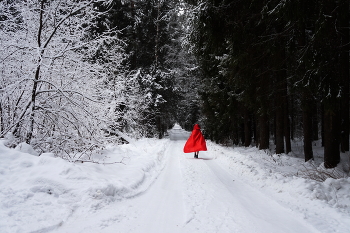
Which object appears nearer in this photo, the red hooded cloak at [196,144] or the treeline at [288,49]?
the treeline at [288,49]

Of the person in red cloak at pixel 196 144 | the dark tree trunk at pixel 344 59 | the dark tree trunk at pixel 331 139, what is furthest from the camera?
the person in red cloak at pixel 196 144

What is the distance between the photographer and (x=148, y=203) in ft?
14.6

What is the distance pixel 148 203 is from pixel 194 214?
1105mm

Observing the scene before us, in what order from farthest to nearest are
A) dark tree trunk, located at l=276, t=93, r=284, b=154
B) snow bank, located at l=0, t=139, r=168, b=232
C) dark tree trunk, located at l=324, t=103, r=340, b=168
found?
dark tree trunk, located at l=276, t=93, r=284, b=154
dark tree trunk, located at l=324, t=103, r=340, b=168
snow bank, located at l=0, t=139, r=168, b=232

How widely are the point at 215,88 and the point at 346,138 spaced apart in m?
8.18

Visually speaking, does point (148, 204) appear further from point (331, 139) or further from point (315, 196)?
point (331, 139)

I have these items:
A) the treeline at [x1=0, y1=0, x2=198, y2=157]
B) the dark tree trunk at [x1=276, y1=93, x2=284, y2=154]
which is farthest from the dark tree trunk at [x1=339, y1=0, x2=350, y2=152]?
the treeline at [x1=0, y1=0, x2=198, y2=157]

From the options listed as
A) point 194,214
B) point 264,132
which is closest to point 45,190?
point 194,214

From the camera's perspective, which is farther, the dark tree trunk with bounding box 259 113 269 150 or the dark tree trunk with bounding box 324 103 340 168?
the dark tree trunk with bounding box 259 113 269 150

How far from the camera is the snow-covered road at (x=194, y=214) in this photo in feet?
10.9

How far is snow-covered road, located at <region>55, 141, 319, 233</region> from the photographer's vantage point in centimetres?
333

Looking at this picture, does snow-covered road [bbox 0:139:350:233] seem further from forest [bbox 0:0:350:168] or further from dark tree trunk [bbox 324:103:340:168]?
dark tree trunk [bbox 324:103:340:168]

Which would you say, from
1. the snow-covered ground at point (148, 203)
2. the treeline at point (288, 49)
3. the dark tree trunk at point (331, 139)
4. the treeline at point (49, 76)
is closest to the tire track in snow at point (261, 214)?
the snow-covered ground at point (148, 203)

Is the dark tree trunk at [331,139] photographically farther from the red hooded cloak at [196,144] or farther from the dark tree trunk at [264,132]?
the red hooded cloak at [196,144]
